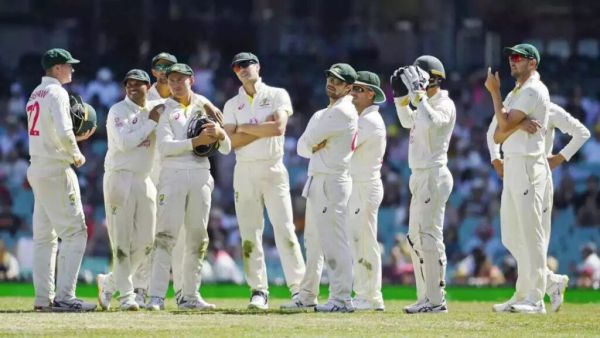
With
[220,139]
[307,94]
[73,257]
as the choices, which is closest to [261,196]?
[220,139]

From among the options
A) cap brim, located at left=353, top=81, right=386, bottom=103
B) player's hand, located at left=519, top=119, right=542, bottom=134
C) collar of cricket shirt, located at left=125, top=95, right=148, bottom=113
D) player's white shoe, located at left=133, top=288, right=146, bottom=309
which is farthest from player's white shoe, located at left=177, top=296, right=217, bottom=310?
player's hand, located at left=519, top=119, right=542, bottom=134

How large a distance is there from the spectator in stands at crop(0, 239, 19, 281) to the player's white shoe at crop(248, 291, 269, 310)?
7844 millimetres

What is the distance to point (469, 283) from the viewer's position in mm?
24234

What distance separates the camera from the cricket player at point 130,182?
1533 centimetres

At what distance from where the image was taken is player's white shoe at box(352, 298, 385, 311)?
15.9m

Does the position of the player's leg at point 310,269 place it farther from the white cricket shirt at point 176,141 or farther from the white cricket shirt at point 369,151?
the white cricket shirt at point 176,141

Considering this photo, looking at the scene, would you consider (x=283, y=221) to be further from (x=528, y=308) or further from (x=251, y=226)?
(x=528, y=308)

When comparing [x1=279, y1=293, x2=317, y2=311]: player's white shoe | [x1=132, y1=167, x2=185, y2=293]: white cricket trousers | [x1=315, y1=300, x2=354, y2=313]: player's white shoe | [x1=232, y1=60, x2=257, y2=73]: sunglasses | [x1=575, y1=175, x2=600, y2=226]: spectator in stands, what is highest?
[x1=232, y1=60, x2=257, y2=73]: sunglasses

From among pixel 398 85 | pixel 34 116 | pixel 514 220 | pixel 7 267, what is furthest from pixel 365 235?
pixel 7 267

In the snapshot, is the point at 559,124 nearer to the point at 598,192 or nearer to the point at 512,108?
the point at 512,108

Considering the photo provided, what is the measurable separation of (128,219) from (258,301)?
4.99 ft

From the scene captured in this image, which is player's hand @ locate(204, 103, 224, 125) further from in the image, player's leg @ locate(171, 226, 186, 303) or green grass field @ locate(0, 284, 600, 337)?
green grass field @ locate(0, 284, 600, 337)

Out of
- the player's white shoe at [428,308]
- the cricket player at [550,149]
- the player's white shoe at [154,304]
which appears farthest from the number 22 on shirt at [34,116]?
the cricket player at [550,149]

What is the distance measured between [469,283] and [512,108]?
30.7ft
